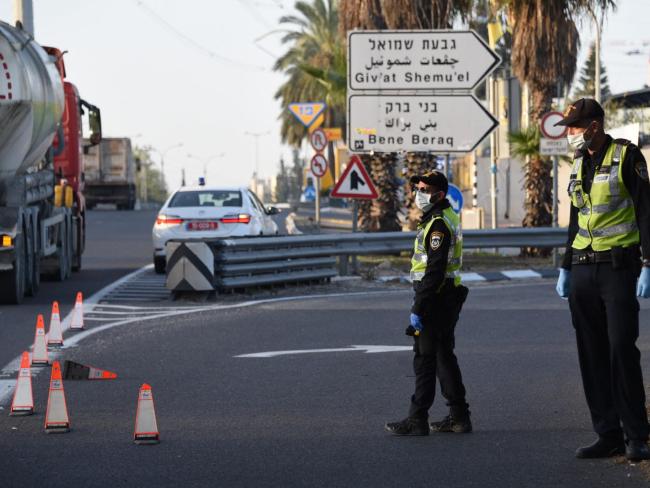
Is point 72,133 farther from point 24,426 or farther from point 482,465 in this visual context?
point 482,465

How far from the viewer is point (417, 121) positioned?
24.8 metres

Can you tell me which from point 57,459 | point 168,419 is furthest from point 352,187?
point 57,459

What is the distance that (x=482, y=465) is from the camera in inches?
302

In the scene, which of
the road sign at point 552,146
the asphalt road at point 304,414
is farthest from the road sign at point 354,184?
the asphalt road at point 304,414

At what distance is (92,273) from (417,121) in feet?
20.4

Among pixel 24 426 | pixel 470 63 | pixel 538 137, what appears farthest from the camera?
pixel 538 137

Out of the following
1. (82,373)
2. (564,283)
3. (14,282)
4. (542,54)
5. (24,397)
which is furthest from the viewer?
(542,54)

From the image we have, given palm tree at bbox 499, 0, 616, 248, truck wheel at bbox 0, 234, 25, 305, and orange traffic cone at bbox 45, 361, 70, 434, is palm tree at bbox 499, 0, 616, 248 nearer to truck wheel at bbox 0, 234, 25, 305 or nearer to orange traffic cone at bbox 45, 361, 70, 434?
Answer: truck wheel at bbox 0, 234, 25, 305

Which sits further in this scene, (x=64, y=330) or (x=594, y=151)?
(x=64, y=330)

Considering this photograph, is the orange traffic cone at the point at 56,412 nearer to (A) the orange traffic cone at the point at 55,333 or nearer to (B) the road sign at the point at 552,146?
(A) the orange traffic cone at the point at 55,333

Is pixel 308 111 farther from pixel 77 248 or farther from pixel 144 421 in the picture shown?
pixel 144 421

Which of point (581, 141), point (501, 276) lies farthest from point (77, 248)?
point (581, 141)

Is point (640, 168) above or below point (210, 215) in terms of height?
above

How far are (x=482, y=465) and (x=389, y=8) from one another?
22.9 meters
